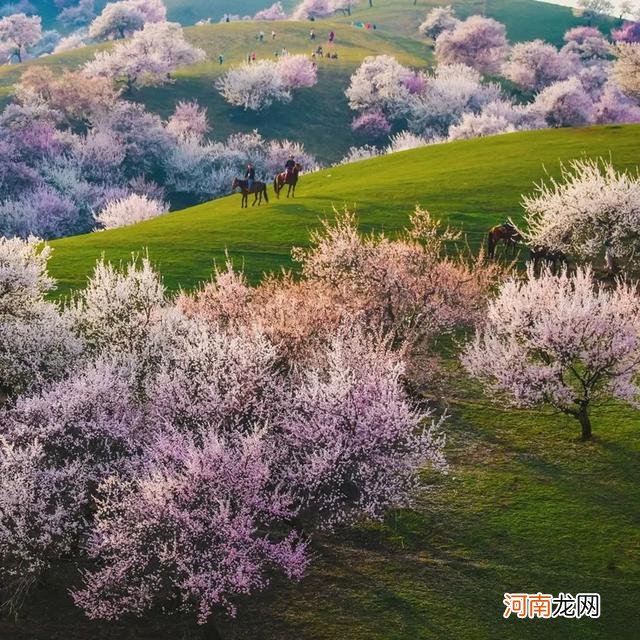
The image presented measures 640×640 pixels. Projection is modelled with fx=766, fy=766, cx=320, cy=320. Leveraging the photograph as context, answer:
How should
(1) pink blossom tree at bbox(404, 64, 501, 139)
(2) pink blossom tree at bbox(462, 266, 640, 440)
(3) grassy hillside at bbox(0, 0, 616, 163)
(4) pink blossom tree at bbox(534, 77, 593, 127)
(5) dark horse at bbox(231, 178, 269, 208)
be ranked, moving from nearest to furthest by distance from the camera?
(2) pink blossom tree at bbox(462, 266, 640, 440), (5) dark horse at bbox(231, 178, 269, 208), (4) pink blossom tree at bbox(534, 77, 593, 127), (3) grassy hillside at bbox(0, 0, 616, 163), (1) pink blossom tree at bbox(404, 64, 501, 139)

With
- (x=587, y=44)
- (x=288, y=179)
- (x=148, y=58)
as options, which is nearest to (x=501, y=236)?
(x=288, y=179)

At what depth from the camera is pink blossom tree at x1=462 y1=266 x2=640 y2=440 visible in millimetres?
25750

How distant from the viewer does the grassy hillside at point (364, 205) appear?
164ft

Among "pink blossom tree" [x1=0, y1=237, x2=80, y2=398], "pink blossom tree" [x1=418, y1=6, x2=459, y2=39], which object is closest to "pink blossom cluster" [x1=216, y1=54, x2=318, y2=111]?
"pink blossom tree" [x1=418, y1=6, x2=459, y2=39]

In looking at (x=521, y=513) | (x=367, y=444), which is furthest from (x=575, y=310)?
(x=367, y=444)

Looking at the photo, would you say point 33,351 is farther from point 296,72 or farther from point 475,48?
point 475,48

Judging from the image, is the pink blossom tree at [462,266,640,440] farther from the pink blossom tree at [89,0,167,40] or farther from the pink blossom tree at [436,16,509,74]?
the pink blossom tree at [89,0,167,40]

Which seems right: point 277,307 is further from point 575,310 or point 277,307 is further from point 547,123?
point 547,123

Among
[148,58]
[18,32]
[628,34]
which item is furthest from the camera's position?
[18,32]

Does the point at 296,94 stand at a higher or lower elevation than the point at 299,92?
lower

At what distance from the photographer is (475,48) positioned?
162375mm

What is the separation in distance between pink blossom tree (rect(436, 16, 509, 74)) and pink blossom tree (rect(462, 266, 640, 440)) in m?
144

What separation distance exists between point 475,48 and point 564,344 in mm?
150505

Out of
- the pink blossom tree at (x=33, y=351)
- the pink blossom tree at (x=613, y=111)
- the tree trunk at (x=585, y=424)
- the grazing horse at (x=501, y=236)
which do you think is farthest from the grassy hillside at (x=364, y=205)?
the pink blossom tree at (x=613, y=111)
